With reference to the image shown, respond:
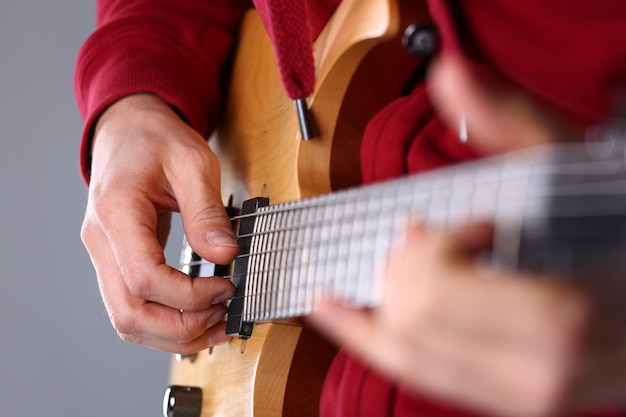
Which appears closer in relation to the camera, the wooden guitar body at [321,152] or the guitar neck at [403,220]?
the guitar neck at [403,220]

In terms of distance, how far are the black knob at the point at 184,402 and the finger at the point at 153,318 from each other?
0.06 m

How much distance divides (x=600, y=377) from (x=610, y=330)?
0.07 feet

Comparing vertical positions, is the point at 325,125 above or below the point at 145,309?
above

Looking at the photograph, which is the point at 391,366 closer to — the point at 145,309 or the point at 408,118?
the point at 408,118

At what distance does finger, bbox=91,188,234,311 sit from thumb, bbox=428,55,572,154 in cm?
33

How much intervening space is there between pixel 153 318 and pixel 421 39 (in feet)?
1.17

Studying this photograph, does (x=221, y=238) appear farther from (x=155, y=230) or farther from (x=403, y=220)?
(x=403, y=220)

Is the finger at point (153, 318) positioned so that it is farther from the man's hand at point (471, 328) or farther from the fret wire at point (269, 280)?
the man's hand at point (471, 328)

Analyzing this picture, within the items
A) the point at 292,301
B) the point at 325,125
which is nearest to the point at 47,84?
the point at 325,125

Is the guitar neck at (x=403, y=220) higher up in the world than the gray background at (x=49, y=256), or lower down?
lower down

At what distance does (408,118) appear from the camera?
0.57m

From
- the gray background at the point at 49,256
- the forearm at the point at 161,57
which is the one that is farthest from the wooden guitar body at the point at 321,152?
the gray background at the point at 49,256

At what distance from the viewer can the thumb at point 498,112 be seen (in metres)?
0.38

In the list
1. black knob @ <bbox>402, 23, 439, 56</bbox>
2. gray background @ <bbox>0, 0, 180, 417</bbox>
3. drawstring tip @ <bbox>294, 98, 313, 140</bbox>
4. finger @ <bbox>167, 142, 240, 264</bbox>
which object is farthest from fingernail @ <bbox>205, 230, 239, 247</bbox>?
gray background @ <bbox>0, 0, 180, 417</bbox>
